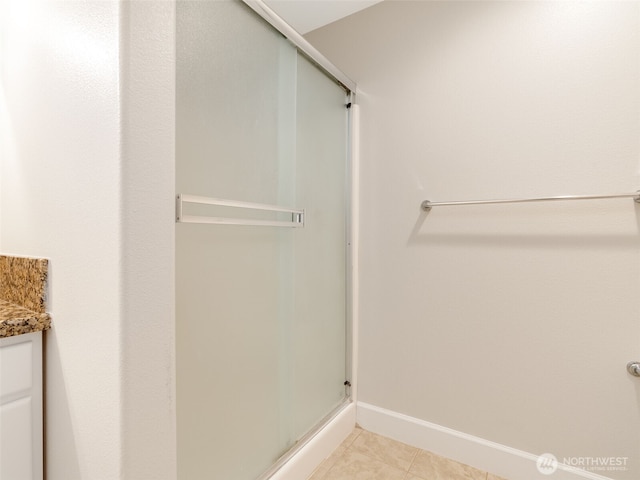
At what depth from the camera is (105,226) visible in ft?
2.03

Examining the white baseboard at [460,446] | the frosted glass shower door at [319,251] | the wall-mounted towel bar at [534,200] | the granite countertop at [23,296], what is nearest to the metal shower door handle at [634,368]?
the white baseboard at [460,446]

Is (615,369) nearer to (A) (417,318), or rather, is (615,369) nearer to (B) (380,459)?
(A) (417,318)

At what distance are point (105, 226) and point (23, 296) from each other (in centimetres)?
42

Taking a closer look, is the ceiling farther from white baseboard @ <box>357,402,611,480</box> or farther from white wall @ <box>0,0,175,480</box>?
white baseboard @ <box>357,402,611,480</box>

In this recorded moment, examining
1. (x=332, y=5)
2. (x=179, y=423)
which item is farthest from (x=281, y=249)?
(x=332, y=5)

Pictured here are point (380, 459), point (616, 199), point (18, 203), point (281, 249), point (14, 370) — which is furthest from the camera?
point (380, 459)

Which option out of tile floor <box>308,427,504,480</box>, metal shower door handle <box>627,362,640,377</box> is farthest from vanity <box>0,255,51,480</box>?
metal shower door handle <box>627,362,640,377</box>

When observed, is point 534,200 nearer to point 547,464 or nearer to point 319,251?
point 319,251

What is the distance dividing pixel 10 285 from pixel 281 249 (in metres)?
0.78

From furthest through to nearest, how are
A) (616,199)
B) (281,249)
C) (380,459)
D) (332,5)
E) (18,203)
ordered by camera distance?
(332,5) < (380,459) < (281,249) < (616,199) < (18,203)

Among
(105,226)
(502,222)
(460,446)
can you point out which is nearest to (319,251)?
(502,222)

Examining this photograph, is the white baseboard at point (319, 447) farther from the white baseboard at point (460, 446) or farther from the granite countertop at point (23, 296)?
the granite countertop at point (23, 296)

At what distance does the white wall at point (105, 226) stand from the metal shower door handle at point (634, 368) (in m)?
1.44

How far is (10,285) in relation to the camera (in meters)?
0.85
